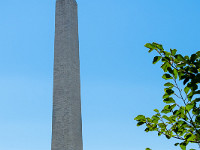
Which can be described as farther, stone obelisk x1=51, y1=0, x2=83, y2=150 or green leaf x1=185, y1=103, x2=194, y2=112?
stone obelisk x1=51, y1=0, x2=83, y2=150

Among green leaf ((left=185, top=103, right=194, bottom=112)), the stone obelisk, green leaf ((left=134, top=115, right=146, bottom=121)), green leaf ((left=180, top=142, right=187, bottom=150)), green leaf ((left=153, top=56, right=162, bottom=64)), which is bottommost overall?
green leaf ((left=180, top=142, right=187, bottom=150))

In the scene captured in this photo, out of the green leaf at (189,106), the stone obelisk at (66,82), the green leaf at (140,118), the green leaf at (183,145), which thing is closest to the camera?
the green leaf at (189,106)

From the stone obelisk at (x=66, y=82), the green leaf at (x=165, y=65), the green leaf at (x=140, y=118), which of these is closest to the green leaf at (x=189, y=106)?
the green leaf at (x=165, y=65)

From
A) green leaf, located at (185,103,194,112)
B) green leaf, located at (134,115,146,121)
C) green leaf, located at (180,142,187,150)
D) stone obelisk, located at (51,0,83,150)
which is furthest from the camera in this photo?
stone obelisk, located at (51,0,83,150)

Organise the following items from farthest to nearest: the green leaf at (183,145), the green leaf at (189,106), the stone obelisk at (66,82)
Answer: the stone obelisk at (66,82)
the green leaf at (183,145)
the green leaf at (189,106)

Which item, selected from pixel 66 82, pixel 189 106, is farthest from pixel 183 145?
Answer: pixel 66 82

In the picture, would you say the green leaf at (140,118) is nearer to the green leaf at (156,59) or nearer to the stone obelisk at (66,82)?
the green leaf at (156,59)

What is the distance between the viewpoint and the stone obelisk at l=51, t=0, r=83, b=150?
64.5 ft

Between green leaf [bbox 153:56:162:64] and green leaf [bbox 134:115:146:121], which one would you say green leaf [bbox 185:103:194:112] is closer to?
green leaf [bbox 153:56:162:64]

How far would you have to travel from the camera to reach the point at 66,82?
20719mm

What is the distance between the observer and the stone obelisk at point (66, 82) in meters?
19.7

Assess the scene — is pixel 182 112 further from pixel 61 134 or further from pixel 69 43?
pixel 69 43

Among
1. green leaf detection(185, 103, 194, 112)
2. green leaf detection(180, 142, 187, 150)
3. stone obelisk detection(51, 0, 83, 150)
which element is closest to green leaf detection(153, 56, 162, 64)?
green leaf detection(185, 103, 194, 112)

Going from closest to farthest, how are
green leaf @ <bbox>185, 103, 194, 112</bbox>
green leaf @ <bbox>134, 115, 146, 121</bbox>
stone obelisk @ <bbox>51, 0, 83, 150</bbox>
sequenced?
green leaf @ <bbox>185, 103, 194, 112</bbox>, green leaf @ <bbox>134, 115, 146, 121</bbox>, stone obelisk @ <bbox>51, 0, 83, 150</bbox>
